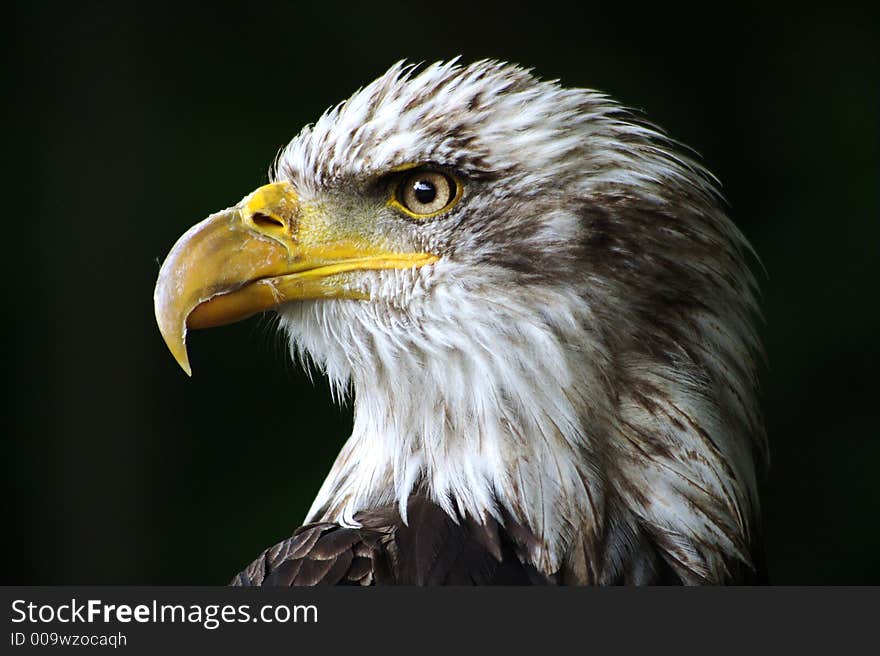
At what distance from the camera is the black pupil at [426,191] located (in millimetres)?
1938

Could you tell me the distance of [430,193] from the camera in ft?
6.36

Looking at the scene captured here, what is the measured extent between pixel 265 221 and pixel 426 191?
0.32 meters

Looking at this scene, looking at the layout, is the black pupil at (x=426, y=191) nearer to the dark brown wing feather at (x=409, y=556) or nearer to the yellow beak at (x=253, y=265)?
the yellow beak at (x=253, y=265)

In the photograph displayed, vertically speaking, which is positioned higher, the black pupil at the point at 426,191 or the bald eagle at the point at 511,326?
the black pupil at the point at 426,191

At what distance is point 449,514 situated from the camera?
1.90 m

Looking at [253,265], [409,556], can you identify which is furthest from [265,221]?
[409,556]

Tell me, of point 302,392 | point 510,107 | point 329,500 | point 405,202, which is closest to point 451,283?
point 405,202

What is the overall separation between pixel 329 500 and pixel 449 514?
33cm

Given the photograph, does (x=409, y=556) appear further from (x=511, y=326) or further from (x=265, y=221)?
(x=265, y=221)

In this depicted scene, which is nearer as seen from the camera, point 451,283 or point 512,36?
point 451,283

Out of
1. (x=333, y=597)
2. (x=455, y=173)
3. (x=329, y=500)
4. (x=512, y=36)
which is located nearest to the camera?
(x=333, y=597)

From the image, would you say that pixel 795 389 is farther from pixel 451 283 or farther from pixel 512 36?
pixel 451 283

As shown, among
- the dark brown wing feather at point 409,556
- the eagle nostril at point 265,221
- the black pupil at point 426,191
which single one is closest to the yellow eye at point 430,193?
the black pupil at point 426,191

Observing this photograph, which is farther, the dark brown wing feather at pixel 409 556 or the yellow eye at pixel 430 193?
the yellow eye at pixel 430 193
